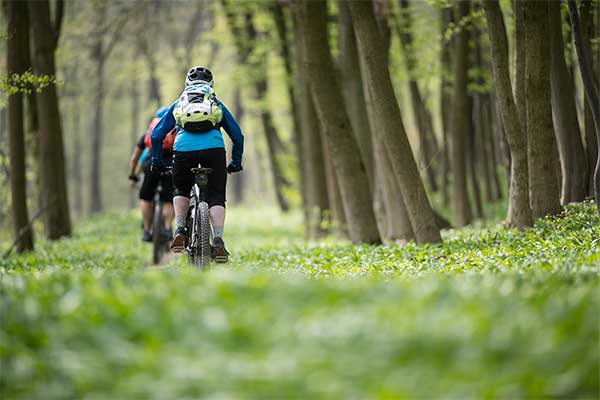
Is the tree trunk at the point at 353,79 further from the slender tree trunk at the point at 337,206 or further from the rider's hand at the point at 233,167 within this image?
the rider's hand at the point at 233,167

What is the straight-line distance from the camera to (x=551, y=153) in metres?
11.1

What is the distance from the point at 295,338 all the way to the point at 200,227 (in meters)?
4.88

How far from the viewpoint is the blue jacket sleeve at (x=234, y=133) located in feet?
29.7

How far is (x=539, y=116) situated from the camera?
11016 mm

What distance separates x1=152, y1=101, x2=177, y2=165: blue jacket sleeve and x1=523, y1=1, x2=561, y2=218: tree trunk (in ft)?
16.3

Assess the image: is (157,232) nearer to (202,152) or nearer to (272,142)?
(202,152)

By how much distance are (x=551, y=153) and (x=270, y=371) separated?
8.52m

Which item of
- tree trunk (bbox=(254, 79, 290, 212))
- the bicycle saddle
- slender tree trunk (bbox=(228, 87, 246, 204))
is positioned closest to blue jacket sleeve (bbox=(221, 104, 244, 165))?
the bicycle saddle

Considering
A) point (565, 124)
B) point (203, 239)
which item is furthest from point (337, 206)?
point (203, 239)

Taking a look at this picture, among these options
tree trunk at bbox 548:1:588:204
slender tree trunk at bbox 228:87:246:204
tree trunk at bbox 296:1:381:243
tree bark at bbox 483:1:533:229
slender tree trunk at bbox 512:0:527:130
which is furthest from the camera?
slender tree trunk at bbox 228:87:246:204

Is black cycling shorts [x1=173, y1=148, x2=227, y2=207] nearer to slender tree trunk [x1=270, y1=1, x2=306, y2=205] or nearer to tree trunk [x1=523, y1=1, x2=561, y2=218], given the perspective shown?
tree trunk [x1=523, y1=1, x2=561, y2=218]

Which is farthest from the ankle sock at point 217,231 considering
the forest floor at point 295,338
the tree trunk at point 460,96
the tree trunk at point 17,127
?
the tree trunk at point 460,96

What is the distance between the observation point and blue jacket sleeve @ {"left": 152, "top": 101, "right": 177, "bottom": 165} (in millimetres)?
9183

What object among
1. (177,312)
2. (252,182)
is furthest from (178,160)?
(252,182)
